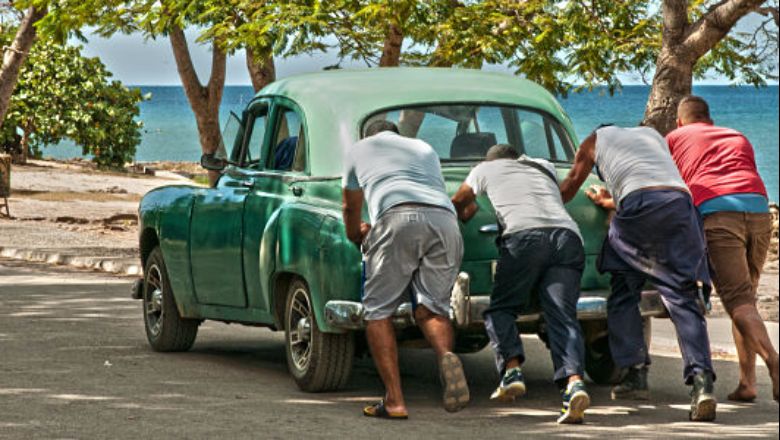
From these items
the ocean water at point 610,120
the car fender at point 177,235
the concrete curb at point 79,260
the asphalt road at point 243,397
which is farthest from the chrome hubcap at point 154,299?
the ocean water at point 610,120

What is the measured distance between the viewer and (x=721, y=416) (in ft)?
30.6

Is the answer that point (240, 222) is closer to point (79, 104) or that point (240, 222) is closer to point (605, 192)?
point (605, 192)

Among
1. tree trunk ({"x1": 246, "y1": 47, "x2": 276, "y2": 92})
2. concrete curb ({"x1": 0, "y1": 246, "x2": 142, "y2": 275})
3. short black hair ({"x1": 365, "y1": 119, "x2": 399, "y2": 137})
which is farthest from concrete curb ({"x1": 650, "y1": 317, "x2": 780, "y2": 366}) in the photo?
tree trunk ({"x1": 246, "y1": 47, "x2": 276, "y2": 92})

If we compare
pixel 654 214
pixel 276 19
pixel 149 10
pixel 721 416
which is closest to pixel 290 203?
pixel 654 214

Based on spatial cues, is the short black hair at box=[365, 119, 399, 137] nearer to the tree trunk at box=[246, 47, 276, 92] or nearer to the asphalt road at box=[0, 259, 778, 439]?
the asphalt road at box=[0, 259, 778, 439]

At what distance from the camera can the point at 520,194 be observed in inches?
368

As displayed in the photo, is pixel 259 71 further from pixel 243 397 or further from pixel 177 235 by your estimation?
pixel 243 397

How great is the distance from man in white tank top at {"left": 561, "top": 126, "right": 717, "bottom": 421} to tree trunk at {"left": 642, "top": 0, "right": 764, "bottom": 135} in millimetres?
6554

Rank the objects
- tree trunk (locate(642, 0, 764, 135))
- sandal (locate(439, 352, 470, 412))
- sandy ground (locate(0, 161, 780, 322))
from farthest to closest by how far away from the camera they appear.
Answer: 1. sandy ground (locate(0, 161, 780, 322))
2. tree trunk (locate(642, 0, 764, 135))
3. sandal (locate(439, 352, 470, 412))

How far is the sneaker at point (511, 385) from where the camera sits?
912cm

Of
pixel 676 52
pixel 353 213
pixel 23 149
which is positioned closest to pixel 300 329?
pixel 353 213

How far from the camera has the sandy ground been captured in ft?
75.3

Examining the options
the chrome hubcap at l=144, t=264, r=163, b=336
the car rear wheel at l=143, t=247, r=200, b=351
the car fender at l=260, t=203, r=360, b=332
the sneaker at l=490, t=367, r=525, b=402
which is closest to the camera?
the sneaker at l=490, t=367, r=525, b=402

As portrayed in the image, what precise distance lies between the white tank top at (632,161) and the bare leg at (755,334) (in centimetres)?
86
